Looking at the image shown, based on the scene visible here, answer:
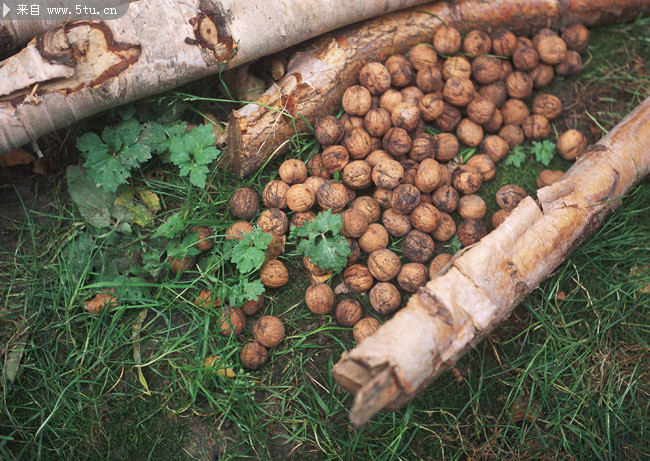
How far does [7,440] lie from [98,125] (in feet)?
8.67

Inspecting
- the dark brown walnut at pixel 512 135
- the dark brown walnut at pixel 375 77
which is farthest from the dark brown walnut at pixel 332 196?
the dark brown walnut at pixel 512 135

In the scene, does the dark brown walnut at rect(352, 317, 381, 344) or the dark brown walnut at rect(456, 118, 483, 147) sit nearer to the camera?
the dark brown walnut at rect(352, 317, 381, 344)

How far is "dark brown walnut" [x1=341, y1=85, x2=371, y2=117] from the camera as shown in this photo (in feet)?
13.9

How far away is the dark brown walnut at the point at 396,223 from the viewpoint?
13.3 feet

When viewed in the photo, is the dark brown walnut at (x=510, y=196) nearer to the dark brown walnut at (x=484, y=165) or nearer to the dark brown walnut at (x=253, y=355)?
the dark brown walnut at (x=484, y=165)

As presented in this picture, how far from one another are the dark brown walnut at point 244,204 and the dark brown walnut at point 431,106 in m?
1.69

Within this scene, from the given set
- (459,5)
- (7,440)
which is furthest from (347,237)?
(7,440)

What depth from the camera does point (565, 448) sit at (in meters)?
3.61

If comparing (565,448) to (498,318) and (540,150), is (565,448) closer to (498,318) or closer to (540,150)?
(498,318)

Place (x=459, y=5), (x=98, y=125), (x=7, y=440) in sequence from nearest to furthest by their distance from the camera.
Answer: (x=7, y=440)
(x=98, y=125)
(x=459, y=5)

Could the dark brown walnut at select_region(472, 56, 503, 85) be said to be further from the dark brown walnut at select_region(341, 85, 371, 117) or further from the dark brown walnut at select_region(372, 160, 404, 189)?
the dark brown walnut at select_region(372, 160, 404, 189)

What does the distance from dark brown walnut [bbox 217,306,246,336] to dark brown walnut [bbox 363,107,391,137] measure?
192 centimetres

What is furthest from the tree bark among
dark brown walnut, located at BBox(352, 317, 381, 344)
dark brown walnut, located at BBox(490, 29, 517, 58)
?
dark brown walnut, located at BBox(352, 317, 381, 344)

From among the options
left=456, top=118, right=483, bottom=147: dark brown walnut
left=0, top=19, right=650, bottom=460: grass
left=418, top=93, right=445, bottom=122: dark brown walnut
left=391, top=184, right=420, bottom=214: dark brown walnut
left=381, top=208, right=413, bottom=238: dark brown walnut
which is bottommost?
left=0, top=19, right=650, bottom=460: grass
